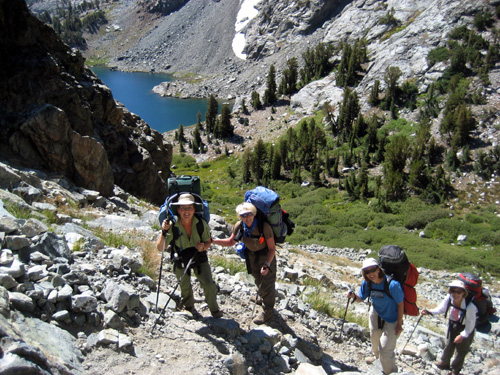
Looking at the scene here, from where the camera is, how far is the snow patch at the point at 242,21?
109 metres

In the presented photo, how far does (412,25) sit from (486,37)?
41.4ft

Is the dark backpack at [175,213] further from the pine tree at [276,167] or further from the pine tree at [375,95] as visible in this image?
the pine tree at [375,95]

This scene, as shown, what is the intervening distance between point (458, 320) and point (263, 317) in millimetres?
2935

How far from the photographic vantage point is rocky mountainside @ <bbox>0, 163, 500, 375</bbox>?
3189mm

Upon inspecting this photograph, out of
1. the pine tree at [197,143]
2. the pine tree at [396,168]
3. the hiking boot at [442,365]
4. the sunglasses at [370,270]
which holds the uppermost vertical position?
the pine tree at [197,143]

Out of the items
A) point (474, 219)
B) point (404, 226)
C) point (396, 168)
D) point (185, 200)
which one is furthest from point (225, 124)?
point (185, 200)

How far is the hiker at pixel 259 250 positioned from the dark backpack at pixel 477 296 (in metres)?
2.93

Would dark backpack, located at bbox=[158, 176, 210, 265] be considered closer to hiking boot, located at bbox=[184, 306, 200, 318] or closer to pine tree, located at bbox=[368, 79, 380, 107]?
hiking boot, located at bbox=[184, 306, 200, 318]

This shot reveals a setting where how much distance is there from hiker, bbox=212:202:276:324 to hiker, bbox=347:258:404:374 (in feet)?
4.05

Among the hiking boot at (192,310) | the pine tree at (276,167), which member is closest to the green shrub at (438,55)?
the pine tree at (276,167)

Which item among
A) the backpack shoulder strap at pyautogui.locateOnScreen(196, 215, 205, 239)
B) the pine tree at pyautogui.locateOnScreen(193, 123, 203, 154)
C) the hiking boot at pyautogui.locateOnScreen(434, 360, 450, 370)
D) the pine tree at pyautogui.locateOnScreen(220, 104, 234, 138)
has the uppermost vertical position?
the pine tree at pyautogui.locateOnScreen(220, 104, 234, 138)

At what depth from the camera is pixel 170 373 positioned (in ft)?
11.5

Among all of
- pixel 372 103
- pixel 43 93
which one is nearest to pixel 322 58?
pixel 372 103

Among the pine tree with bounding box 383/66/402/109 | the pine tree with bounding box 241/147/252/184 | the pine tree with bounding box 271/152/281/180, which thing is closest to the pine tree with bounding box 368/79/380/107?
the pine tree with bounding box 383/66/402/109
